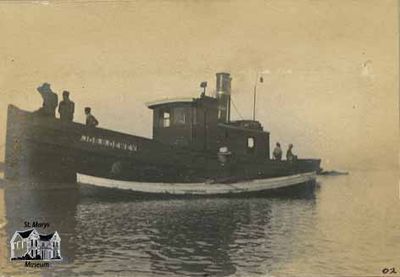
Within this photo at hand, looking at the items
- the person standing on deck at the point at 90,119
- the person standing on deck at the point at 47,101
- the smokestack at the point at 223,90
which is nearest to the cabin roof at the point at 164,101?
the smokestack at the point at 223,90

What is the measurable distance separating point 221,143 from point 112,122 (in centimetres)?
91

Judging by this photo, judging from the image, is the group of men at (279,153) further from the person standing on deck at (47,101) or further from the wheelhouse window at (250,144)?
the person standing on deck at (47,101)

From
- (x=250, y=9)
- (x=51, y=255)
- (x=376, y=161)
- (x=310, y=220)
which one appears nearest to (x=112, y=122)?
(x=51, y=255)

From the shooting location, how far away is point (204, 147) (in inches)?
175

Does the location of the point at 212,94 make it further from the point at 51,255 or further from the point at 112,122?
the point at 51,255

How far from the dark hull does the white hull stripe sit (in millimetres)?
37

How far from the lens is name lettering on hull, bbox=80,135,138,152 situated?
4.35m

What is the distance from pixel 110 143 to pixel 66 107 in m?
0.45

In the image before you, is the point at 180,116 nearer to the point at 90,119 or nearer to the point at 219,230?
the point at 90,119

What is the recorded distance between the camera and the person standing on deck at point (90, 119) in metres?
4.33

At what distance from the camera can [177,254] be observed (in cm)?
416

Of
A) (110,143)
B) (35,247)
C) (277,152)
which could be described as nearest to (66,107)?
(110,143)

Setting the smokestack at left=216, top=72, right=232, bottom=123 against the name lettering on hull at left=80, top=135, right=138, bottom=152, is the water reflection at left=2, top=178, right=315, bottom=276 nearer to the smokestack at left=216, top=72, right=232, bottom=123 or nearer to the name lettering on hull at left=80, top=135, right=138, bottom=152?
the name lettering on hull at left=80, top=135, right=138, bottom=152

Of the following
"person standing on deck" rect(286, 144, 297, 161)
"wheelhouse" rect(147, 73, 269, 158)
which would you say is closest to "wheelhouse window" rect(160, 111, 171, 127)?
"wheelhouse" rect(147, 73, 269, 158)
